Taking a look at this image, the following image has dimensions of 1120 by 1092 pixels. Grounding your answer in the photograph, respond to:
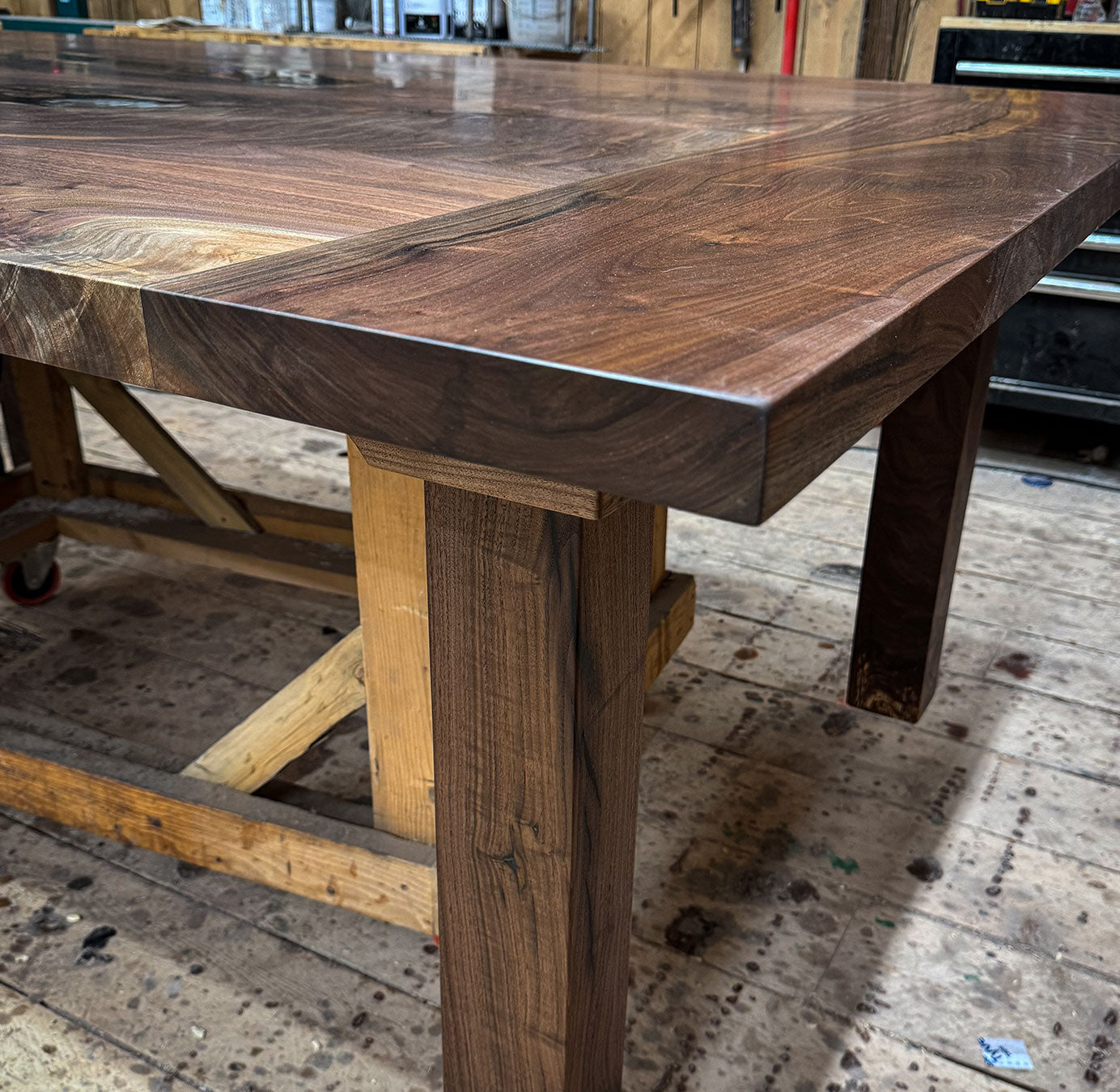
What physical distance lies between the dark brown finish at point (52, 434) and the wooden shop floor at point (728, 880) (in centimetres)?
21

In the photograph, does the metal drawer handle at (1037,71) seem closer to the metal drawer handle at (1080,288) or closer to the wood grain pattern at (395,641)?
the metal drawer handle at (1080,288)

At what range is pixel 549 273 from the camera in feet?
1.66

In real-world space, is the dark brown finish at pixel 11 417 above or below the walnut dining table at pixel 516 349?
below

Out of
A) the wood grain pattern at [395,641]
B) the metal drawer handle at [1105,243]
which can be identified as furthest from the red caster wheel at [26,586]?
the metal drawer handle at [1105,243]

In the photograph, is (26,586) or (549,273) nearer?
(549,273)

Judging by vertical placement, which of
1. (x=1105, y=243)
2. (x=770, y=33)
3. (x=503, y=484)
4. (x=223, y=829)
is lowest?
(x=223, y=829)

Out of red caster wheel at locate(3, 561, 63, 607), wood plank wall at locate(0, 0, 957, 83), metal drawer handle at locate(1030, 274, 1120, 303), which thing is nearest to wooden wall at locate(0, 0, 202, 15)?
wood plank wall at locate(0, 0, 957, 83)

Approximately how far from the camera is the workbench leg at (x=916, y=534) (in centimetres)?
130

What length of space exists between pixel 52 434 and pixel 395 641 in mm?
938

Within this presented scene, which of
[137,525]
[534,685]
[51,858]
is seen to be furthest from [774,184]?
[137,525]

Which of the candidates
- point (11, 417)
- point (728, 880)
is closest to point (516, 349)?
point (728, 880)

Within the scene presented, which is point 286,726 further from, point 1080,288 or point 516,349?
point 1080,288

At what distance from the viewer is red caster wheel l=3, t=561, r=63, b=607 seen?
5.66ft

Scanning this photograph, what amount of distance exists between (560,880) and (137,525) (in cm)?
117
